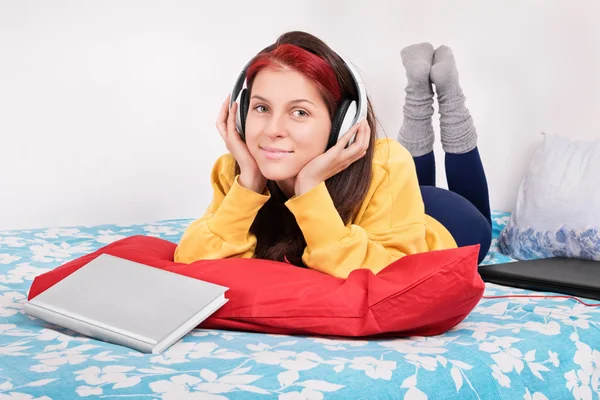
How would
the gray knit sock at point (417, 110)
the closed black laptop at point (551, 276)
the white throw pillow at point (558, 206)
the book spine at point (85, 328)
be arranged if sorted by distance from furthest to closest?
the gray knit sock at point (417, 110), the white throw pillow at point (558, 206), the closed black laptop at point (551, 276), the book spine at point (85, 328)

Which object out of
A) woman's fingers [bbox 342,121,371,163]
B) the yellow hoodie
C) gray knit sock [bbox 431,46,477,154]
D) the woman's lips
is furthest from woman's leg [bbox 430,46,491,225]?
the woman's lips

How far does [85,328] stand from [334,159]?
0.52m

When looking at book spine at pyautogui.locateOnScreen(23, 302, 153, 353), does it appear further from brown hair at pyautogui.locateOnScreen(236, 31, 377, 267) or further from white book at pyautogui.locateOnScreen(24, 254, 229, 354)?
brown hair at pyautogui.locateOnScreen(236, 31, 377, 267)

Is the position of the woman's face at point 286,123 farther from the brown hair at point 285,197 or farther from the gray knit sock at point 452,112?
the gray knit sock at point 452,112

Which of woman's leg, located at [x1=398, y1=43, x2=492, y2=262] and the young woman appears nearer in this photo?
the young woman

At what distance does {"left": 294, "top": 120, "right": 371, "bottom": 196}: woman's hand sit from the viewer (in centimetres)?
135

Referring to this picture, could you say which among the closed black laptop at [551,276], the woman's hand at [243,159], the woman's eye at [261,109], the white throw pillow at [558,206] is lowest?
→ the closed black laptop at [551,276]

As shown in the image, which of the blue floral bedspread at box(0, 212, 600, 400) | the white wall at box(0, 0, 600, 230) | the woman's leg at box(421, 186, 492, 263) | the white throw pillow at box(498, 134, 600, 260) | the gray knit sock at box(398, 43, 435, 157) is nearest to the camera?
the blue floral bedspread at box(0, 212, 600, 400)

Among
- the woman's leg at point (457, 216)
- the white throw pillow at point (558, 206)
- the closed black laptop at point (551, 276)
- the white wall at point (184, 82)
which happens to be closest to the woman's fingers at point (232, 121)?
the woman's leg at point (457, 216)

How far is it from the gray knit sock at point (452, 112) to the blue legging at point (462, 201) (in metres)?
0.03

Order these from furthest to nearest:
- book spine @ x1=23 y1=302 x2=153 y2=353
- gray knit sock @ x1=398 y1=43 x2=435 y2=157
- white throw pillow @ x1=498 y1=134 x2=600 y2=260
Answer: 1. gray knit sock @ x1=398 y1=43 x2=435 y2=157
2. white throw pillow @ x1=498 y1=134 x2=600 y2=260
3. book spine @ x1=23 y1=302 x2=153 y2=353

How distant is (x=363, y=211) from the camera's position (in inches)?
56.8

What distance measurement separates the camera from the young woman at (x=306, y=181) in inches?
53.1

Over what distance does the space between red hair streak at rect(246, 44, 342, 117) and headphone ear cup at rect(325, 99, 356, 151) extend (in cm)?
2
